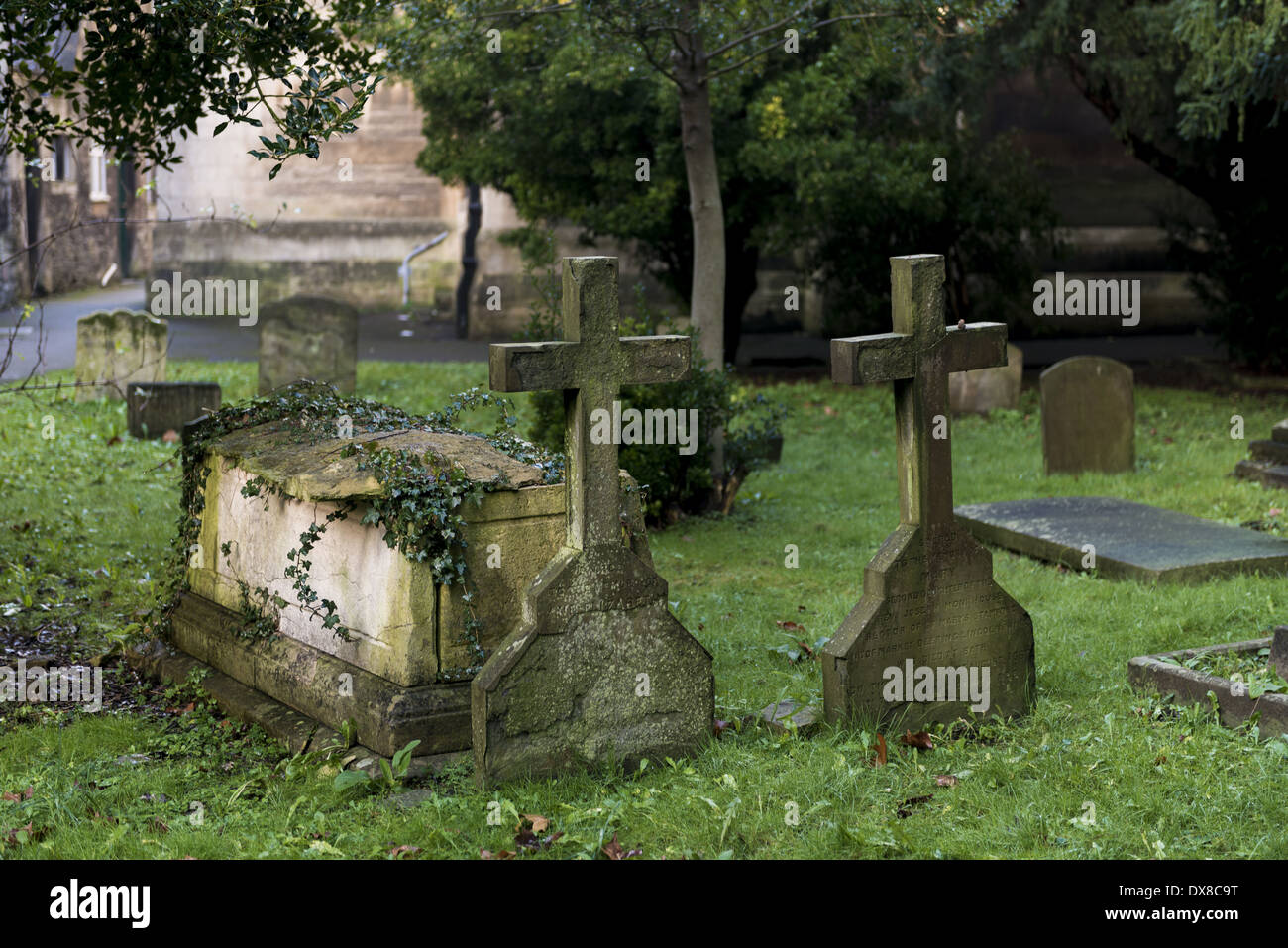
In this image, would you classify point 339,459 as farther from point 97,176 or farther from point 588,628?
point 97,176

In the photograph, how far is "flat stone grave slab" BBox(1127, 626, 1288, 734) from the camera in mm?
5609

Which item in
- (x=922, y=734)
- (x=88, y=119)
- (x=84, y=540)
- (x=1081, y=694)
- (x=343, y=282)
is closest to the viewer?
(x=922, y=734)

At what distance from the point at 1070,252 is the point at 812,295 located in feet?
17.0

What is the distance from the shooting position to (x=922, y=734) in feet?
18.8

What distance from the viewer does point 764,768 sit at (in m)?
5.44

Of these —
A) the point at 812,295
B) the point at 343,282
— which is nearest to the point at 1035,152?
the point at 812,295

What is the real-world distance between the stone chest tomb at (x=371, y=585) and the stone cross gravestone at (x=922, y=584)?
119cm

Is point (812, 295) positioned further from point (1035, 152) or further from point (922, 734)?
point (922, 734)

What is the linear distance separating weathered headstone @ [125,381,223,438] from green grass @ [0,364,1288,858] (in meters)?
3.92

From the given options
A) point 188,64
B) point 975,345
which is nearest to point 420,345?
point 188,64

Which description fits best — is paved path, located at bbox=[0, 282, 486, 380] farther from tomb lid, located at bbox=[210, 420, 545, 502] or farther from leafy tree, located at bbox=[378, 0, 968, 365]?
tomb lid, located at bbox=[210, 420, 545, 502]

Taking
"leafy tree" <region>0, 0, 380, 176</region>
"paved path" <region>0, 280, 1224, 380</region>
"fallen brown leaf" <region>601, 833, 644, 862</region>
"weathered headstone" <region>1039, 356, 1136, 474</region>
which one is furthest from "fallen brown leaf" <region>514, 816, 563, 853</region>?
"paved path" <region>0, 280, 1224, 380</region>

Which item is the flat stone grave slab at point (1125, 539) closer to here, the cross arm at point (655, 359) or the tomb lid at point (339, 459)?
Result: the cross arm at point (655, 359)
